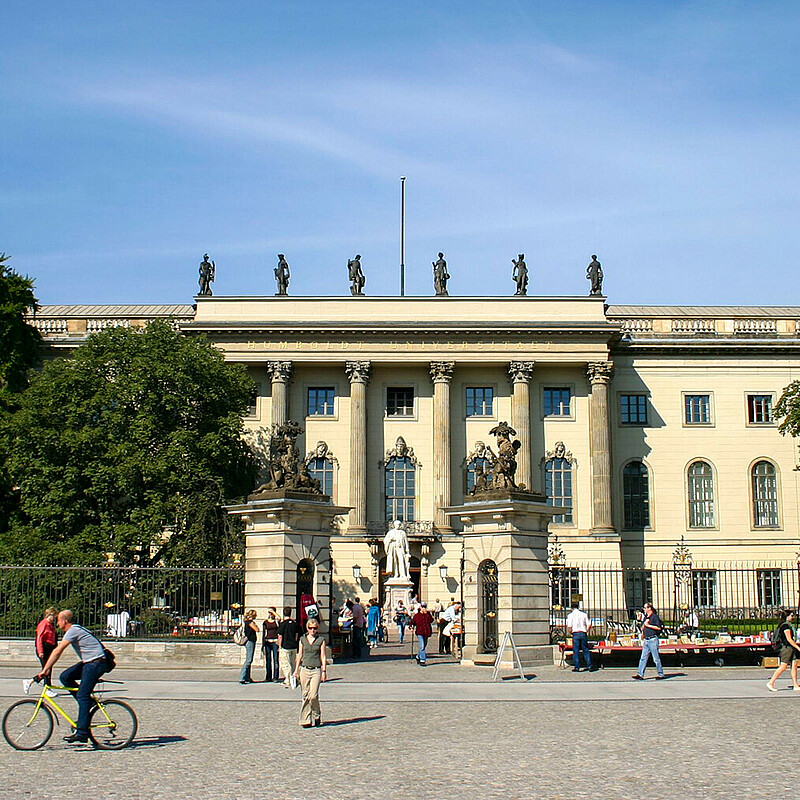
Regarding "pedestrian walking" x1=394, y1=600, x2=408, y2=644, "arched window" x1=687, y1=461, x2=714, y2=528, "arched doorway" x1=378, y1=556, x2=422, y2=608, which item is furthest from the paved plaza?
"arched window" x1=687, y1=461, x2=714, y2=528

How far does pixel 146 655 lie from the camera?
91.9 feet

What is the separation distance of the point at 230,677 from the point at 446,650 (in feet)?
36.1

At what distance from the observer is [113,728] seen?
14562 millimetres

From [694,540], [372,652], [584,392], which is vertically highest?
[584,392]

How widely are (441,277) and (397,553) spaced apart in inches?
751

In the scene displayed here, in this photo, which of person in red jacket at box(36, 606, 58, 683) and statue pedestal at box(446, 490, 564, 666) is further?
statue pedestal at box(446, 490, 564, 666)

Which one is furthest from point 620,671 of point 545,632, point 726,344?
point 726,344

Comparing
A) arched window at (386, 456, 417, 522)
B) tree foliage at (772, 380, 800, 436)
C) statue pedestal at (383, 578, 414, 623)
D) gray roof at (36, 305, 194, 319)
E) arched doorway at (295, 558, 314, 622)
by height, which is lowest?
statue pedestal at (383, 578, 414, 623)

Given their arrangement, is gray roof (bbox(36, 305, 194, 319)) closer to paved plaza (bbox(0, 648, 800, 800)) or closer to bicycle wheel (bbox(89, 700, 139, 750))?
paved plaza (bbox(0, 648, 800, 800))

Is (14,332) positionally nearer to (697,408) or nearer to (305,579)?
(305,579)

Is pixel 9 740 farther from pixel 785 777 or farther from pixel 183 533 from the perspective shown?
pixel 183 533

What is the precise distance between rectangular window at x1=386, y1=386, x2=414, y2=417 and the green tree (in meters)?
15.2

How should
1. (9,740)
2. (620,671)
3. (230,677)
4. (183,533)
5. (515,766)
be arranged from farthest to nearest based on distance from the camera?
(183,533) < (620,671) < (230,677) < (9,740) < (515,766)

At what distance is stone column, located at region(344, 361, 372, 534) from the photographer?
200 feet
